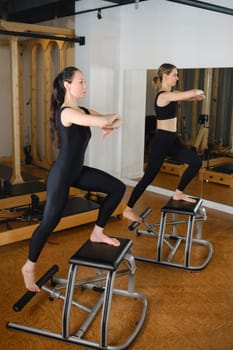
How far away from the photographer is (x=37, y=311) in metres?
2.45

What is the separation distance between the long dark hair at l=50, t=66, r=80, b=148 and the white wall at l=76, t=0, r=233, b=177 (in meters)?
2.56

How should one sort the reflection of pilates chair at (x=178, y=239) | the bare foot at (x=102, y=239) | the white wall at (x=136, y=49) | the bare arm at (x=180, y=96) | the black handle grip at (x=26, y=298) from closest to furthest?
the black handle grip at (x=26, y=298)
the bare foot at (x=102, y=239)
the bare arm at (x=180, y=96)
the reflection of pilates chair at (x=178, y=239)
the white wall at (x=136, y=49)

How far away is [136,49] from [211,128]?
1.54 meters

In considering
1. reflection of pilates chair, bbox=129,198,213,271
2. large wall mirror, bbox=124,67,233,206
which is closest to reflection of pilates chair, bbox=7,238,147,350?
reflection of pilates chair, bbox=129,198,213,271

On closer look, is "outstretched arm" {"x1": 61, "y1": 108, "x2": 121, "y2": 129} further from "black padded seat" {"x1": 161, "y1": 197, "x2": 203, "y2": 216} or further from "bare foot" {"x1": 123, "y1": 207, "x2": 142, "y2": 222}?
"bare foot" {"x1": 123, "y1": 207, "x2": 142, "y2": 222}

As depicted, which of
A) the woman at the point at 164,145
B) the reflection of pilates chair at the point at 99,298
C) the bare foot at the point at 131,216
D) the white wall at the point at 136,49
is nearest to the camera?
the reflection of pilates chair at the point at 99,298

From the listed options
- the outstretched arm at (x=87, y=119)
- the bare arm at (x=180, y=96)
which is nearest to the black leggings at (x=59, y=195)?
the outstretched arm at (x=87, y=119)

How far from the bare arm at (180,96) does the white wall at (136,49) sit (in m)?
1.46

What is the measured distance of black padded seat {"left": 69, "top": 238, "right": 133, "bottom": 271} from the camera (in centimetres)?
212

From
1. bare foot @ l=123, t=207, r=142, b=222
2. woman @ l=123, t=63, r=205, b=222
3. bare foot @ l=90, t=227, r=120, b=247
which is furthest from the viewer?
bare foot @ l=123, t=207, r=142, b=222

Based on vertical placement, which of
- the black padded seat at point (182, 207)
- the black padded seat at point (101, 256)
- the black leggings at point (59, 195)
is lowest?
the black padded seat at point (182, 207)

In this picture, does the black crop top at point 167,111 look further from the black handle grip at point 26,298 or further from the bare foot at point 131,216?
the black handle grip at point 26,298

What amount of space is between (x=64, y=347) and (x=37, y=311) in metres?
0.40

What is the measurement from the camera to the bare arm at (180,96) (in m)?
2.90
